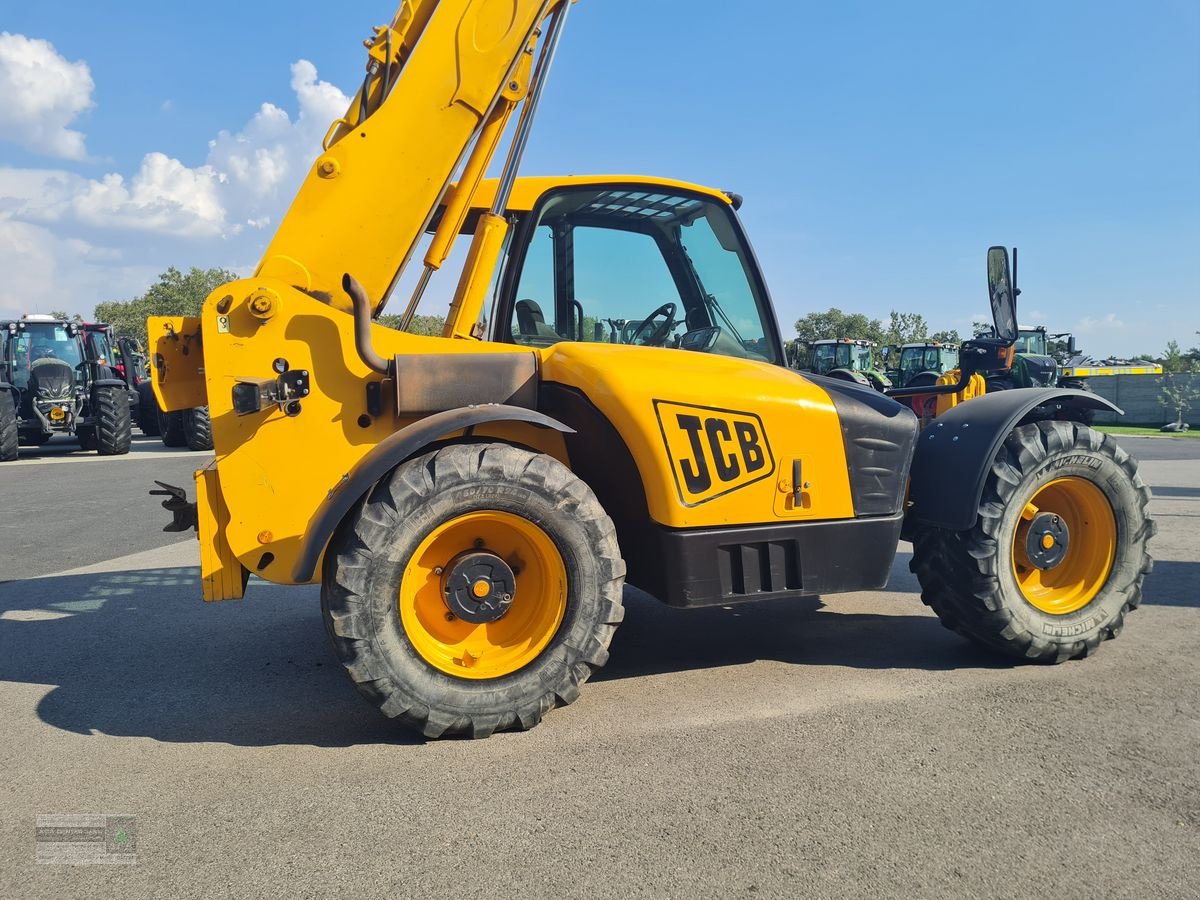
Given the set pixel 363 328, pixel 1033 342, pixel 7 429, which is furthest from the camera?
pixel 1033 342

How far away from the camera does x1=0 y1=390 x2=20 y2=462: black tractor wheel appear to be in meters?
14.9

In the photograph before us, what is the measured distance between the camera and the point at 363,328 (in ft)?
10.5

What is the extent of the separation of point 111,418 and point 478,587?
15.2 meters

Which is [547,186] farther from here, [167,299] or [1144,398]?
[167,299]

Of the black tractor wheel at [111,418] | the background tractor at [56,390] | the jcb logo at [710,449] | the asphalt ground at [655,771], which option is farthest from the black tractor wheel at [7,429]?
the jcb logo at [710,449]

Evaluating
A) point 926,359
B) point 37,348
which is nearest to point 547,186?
point 37,348

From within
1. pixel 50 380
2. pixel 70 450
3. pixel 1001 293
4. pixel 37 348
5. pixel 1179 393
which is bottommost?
pixel 1179 393

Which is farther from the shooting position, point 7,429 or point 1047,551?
point 7,429

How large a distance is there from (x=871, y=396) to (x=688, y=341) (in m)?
0.91

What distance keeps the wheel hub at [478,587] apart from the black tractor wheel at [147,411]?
18.6 meters

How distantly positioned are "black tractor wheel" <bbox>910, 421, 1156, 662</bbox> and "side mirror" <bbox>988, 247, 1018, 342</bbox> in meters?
1.45

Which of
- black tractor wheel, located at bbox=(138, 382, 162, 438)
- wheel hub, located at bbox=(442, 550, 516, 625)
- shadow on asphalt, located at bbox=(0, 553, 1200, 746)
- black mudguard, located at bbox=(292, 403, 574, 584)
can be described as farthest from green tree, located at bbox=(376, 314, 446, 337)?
black tractor wheel, located at bbox=(138, 382, 162, 438)

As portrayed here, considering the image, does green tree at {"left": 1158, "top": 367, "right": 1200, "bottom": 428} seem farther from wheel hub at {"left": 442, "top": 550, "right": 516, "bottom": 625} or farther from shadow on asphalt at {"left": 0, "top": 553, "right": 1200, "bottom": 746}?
wheel hub at {"left": 442, "top": 550, "right": 516, "bottom": 625}

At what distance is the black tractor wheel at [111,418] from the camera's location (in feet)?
51.3
